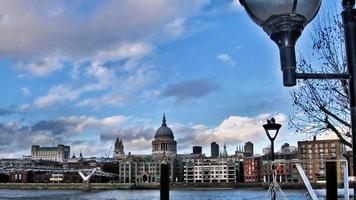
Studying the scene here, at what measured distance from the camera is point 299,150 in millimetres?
181125

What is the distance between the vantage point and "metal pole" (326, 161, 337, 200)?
152 inches

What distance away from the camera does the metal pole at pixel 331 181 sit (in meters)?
3.87

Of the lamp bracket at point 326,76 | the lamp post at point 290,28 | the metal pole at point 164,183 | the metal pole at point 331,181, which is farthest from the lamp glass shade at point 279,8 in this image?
the metal pole at point 164,183

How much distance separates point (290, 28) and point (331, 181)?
1.65 metres

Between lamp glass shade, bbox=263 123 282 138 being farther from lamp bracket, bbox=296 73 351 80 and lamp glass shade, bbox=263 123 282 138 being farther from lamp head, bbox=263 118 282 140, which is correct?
lamp bracket, bbox=296 73 351 80

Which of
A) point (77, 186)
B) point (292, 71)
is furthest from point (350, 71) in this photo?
point (77, 186)

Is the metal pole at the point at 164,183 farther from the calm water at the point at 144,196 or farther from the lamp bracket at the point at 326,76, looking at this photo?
the calm water at the point at 144,196

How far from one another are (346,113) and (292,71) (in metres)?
12.1

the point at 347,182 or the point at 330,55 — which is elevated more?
the point at 330,55

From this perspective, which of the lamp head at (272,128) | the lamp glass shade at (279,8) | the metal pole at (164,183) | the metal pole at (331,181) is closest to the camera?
the lamp glass shade at (279,8)

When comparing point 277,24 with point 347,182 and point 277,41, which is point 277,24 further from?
point 347,182

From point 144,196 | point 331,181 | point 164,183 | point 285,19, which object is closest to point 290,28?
point 285,19

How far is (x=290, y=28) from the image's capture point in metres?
2.95

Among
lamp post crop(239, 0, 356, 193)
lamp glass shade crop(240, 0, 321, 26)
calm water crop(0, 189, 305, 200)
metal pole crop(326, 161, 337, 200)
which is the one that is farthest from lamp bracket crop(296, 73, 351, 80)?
calm water crop(0, 189, 305, 200)
